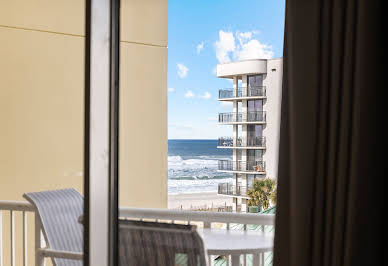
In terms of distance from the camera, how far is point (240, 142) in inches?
67.8

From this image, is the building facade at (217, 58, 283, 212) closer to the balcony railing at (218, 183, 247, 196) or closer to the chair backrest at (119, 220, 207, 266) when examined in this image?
the balcony railing at (218, 183, 247, 196)

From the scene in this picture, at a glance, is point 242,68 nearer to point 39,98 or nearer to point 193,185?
point 193,185

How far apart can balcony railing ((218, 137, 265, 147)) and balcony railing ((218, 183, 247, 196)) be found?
0.16 meters

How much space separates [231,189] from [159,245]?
0.41m

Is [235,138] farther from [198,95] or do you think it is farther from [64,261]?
[64,261]

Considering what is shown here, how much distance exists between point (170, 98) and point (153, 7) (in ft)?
1.61

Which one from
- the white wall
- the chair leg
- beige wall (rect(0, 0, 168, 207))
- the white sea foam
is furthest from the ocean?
beige wall (rect(0, 0, 168, 207))

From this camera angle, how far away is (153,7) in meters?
2.24

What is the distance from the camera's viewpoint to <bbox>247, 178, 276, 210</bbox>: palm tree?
160cm

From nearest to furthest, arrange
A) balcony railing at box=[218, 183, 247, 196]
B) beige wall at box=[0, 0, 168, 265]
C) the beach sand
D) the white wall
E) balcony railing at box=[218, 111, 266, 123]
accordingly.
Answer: the white wall
balcony railing at box=[218, 111, 266, 123]
balcony railing at box=[218, 183, 247, 196]
the beach sand
beige wall at box=[0, 0, 168, 265]

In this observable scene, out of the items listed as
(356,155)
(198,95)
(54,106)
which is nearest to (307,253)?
(356,155)

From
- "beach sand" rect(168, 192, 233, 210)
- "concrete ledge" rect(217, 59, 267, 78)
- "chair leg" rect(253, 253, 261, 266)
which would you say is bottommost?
"chair leg" rect(253, 253, 261, 266)

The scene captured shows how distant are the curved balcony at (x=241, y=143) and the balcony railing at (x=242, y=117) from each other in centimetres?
7

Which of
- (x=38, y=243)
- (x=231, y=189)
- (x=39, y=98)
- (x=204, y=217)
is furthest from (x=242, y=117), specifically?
(x=39, y=98)
